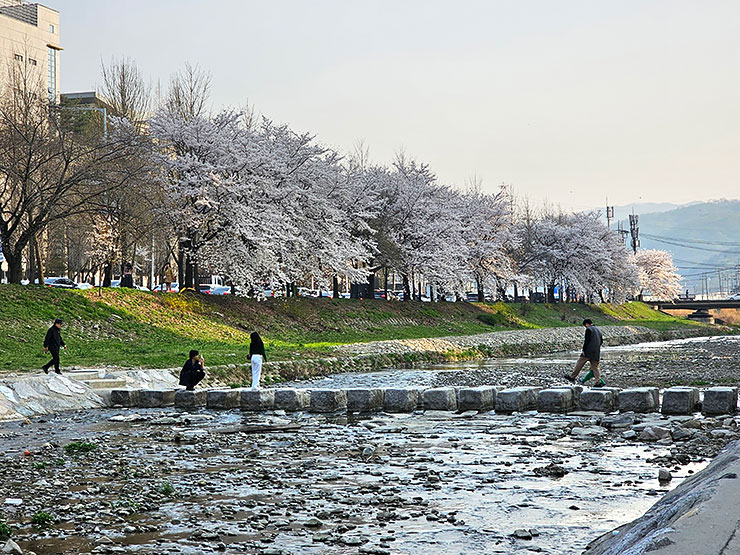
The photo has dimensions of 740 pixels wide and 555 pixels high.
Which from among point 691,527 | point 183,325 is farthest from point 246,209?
point 691,527

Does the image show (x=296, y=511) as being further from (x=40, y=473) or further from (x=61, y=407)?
(x=61, y=407)

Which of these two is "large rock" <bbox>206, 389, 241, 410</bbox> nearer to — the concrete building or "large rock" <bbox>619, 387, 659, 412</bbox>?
"large rock" <bbox>619, 387, 659, 412</bbox>

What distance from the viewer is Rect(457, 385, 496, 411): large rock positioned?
19672mm

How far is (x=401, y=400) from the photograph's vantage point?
20062 millimetres

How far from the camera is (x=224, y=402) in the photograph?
830 inches

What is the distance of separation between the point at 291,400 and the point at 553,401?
635 centimetres

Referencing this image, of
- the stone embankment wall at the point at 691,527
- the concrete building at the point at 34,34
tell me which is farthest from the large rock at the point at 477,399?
the concrete building at the point at 34,34

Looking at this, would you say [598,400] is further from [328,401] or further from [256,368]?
[256,368]

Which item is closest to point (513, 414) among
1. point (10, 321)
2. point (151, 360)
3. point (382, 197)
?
point (151, 360)

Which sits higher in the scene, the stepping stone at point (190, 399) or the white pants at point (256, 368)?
the white pants at point (256, 368)

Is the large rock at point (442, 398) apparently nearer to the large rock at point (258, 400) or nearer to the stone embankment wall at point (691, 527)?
the large rock at point (258, 400)

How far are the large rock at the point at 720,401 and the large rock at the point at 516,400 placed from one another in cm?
375

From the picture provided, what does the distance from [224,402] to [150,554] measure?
13158mm

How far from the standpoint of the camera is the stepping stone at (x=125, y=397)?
21.8 m
